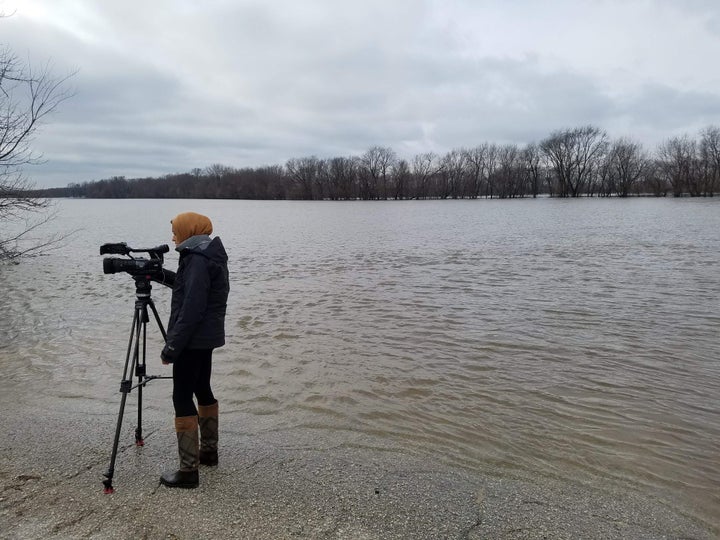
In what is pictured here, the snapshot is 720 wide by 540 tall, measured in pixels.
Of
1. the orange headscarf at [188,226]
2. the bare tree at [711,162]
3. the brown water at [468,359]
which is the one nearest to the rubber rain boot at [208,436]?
the brown water at [468,359]

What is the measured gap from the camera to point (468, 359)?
7.17m

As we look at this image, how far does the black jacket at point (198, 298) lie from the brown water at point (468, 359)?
196 centimetres

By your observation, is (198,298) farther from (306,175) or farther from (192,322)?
(306,175)

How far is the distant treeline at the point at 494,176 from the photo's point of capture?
98375 mm

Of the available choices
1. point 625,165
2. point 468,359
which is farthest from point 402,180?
point 468,359

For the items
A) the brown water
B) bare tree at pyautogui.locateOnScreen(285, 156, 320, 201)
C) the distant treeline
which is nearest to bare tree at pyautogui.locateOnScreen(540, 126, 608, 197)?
the distant treeline

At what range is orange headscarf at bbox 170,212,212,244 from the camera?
3504 millimetres

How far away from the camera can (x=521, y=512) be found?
133 inches

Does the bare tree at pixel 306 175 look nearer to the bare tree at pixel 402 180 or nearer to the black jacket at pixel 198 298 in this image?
the bare tree at pixel 402 180

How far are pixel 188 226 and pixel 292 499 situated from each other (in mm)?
2255

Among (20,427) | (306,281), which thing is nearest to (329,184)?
(306,281)

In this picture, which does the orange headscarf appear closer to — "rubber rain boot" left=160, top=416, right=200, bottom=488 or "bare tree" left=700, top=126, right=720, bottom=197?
"rubber rain boot" left=160, top=416, right=200, bottom=488

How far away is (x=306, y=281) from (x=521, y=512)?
1173 centimetres

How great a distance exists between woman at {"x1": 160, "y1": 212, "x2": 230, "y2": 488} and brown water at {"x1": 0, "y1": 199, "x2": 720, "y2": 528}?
1.50 metres
